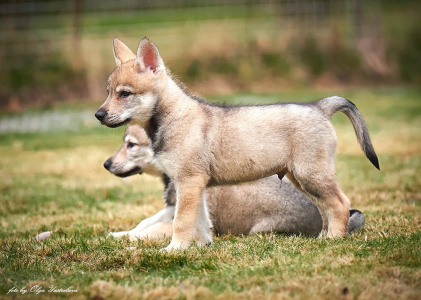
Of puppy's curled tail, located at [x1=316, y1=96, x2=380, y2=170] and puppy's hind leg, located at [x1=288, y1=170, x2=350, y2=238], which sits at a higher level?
puppy's curled tail, located at [x1=316, y1=96, x2=380, y2=170]

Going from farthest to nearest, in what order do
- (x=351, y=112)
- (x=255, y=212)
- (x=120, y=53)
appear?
(x=255, y=212) → (x=120, y=53) → (x=351, y=112)

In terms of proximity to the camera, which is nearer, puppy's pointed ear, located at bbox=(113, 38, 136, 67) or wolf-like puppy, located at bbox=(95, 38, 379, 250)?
wolf-like puppy, located at bbox=(95, 38, 379, 250)

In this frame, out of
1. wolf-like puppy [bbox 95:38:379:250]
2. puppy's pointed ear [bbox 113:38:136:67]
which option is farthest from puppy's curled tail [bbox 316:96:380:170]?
puppy's pointed ear [bbox 113:38:136:67]

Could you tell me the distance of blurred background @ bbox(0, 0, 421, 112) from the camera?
1778 centimetres

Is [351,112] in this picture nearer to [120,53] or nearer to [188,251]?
[188,251]

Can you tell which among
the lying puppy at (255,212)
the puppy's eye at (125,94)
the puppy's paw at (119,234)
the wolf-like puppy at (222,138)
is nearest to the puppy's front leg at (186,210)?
the wolf-like puppy at (222,138)

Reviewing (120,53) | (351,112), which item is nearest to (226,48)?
(120,53)

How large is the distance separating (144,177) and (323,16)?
43.6 feet

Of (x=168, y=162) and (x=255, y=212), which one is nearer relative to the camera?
(x=168, y=162)

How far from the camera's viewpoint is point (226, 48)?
1909 cm

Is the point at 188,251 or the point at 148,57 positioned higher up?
the point at 148,57

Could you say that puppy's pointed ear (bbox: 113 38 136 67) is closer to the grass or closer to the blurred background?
the grass

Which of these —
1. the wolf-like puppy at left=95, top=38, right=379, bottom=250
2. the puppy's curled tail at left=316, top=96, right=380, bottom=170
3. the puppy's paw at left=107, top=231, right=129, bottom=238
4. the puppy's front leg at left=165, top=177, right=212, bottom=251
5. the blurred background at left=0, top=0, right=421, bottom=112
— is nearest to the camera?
the puppy's front leg at left=165, top=177, right=212, bottom=251

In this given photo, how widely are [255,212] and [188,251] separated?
1.24 m
